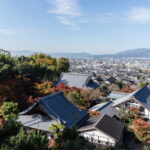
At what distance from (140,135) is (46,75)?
74.9 ft

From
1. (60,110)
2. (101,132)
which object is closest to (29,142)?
(60,110)

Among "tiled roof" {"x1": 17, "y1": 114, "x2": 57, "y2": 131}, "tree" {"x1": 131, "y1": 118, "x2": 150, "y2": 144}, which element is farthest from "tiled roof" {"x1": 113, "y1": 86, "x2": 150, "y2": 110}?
"tiled roof" {"x1": 17, "y1": 114, "x2": 57, "y2": 131}

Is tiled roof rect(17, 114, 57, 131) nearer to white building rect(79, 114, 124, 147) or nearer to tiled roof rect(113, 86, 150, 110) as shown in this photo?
white building rect(79, 114, 124, 147)

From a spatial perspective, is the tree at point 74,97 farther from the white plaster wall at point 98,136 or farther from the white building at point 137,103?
the white plaster wall at point 98,136

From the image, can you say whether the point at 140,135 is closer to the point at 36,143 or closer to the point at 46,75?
the point at 36,143

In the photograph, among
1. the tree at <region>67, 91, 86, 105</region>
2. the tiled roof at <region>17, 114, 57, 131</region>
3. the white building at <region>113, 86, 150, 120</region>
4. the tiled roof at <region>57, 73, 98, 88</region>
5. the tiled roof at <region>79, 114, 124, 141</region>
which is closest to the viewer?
the tiled roof at <region>17, 114, 57, 131</region>

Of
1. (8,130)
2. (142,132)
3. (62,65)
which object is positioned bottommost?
(142,132)

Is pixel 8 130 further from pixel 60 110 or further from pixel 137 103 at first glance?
pixel 137 103

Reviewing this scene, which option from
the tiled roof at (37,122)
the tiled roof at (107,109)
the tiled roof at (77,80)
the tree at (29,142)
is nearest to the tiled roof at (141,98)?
the tiled roof at (107,109)

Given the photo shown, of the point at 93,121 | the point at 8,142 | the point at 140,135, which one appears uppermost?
the point at 8,142

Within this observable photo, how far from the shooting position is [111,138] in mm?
16156

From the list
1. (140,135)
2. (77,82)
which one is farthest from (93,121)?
(77,82)

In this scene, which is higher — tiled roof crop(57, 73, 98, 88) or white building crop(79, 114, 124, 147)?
tiled roof crop(57, 73, 98, 88)

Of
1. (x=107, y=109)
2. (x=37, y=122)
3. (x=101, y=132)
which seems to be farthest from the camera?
(x=107, y=109)
